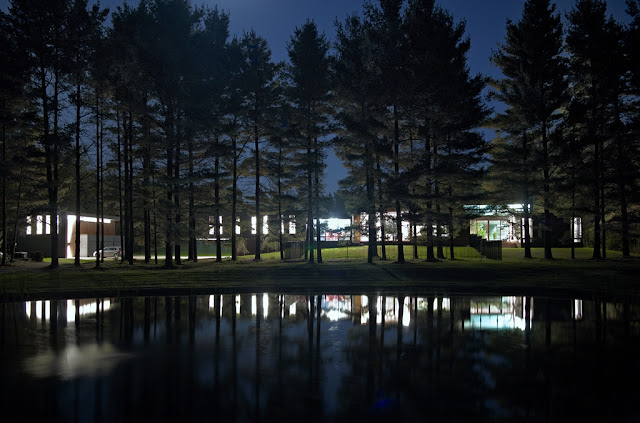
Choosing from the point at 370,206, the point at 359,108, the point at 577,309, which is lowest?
the point at 577,309

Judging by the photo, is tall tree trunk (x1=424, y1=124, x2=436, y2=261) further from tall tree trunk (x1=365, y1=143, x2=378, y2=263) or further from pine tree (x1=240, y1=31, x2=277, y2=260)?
pine tree (x1=240, y1=31, x2=277, y2=260)

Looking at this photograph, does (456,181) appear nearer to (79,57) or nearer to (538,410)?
(79,57)

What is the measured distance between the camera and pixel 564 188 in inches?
1289

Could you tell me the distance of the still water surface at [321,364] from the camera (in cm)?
643

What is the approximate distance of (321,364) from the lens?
28.7 ft

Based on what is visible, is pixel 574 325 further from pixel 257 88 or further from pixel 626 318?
pixel 257 88

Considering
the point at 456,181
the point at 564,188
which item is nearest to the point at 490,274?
the point at 456,181

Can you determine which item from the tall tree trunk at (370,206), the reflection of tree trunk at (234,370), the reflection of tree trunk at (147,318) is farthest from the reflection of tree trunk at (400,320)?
the tall tree trunk at (370,206)

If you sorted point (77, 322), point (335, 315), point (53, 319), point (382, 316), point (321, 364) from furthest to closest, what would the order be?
point (335, 315)
point (382, 316)
point (53, 319)
point (77, 322)
point (321, 364)

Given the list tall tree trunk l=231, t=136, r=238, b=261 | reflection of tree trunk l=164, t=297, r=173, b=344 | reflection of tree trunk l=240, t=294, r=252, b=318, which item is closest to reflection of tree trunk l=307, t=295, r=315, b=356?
reflection of tree trunk l=240, t=294, r=252, b=318

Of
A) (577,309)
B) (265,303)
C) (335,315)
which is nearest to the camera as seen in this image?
(335,315)

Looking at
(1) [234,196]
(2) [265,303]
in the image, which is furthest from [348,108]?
(2) [265,303]

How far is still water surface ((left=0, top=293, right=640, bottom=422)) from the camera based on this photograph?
6430mm

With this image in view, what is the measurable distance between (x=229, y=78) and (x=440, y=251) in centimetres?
1777
